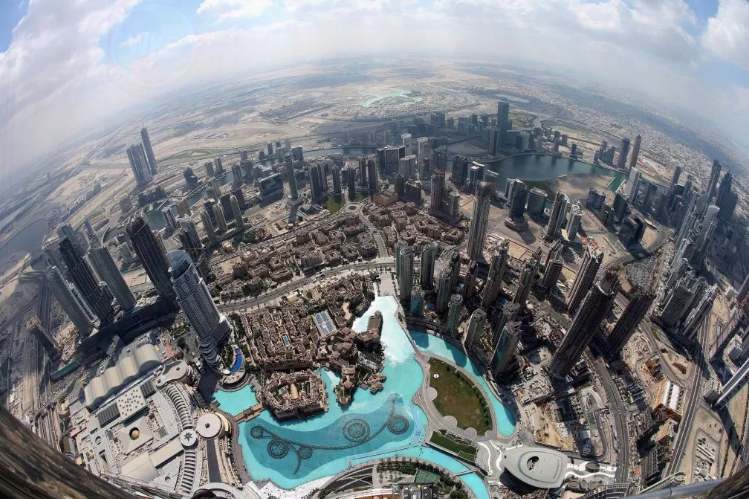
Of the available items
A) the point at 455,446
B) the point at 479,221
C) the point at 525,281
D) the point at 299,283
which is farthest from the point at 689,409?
the point at 299,283

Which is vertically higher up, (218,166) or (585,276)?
(585,276)

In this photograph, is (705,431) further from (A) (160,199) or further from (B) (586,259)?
(A) (160,199)

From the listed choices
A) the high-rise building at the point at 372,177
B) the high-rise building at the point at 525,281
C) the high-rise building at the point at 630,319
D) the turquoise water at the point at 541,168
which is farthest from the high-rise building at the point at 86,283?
the turquoise water at the point at 541,168

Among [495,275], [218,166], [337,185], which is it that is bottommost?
[218,166]

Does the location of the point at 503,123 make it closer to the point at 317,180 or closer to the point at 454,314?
the point at 317,180

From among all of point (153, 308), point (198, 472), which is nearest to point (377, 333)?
point (198, 472)

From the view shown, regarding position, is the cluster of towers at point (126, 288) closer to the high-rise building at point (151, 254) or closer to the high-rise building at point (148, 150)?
the high-rise building at point (151, 254)
